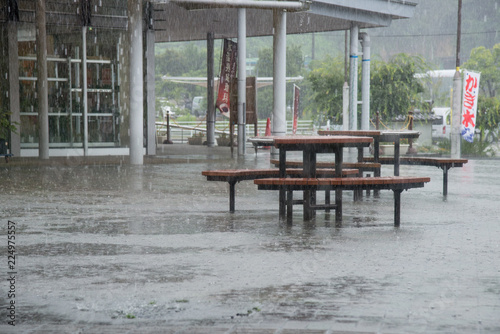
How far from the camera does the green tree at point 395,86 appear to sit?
38.7m

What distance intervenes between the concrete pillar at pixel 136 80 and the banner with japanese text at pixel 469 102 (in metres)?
11.2

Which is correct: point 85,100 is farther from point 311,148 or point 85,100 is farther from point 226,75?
point 311,148

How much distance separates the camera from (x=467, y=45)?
341 feet

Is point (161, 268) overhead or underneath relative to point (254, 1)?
underneath

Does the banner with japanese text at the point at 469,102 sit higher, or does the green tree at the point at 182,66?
the green tree at the point at 182,66

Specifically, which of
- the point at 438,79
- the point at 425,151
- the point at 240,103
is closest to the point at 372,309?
the point at 240,103

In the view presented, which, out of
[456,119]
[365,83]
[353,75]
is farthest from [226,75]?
[456,119]

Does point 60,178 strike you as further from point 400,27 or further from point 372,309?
point 400,27

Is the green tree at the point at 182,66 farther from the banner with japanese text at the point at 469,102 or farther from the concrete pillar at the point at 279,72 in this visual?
the concrete pillar at the point at 279,72

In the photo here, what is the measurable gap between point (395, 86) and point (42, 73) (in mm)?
21760

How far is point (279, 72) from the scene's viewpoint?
23969 millimetres

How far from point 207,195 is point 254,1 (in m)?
11.1

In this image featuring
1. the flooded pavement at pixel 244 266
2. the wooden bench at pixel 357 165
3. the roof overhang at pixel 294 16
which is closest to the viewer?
the flooded pavement at pixel 244 266

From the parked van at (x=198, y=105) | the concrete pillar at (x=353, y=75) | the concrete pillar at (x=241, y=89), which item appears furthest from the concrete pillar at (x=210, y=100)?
the parked van at (x=198, y=105)
